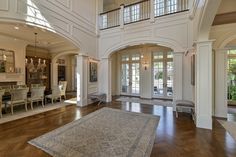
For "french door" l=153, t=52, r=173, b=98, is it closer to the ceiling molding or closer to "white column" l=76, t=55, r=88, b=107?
the ceiling molding

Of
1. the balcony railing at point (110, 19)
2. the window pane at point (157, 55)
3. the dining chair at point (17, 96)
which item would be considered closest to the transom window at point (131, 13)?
the balcony railing at point (110, 19)

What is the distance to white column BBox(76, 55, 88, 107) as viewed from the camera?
6488 mm

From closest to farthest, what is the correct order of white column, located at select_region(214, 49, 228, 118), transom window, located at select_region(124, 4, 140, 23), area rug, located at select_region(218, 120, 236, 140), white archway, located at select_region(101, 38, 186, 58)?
area rug, located at select_region(218, 120, 236, 140) → white column, located at select_region(214, 49, 228, 118) → white archway, located at select_region(101, 38, 186, 58) → transom window, located at select_region(124, 4, 140, 23)

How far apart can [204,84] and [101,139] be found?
10.4 feet

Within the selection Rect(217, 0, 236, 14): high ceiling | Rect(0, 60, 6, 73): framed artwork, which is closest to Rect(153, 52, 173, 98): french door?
Rect(217, 0, 236, 14): high ceiling

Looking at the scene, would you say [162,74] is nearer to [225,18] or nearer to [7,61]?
[225,18]

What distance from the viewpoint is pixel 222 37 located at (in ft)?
15.7

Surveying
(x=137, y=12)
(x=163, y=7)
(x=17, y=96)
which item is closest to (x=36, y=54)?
(x=17, y=96)

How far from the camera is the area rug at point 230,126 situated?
11.3 feet

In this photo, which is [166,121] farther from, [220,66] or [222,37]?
[222,37]

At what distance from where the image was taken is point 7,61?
267 inches

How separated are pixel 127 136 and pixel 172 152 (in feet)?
3.40

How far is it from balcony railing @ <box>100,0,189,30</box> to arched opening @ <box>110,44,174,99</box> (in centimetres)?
187

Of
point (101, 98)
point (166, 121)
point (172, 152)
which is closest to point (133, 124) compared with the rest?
point (166, 121)
